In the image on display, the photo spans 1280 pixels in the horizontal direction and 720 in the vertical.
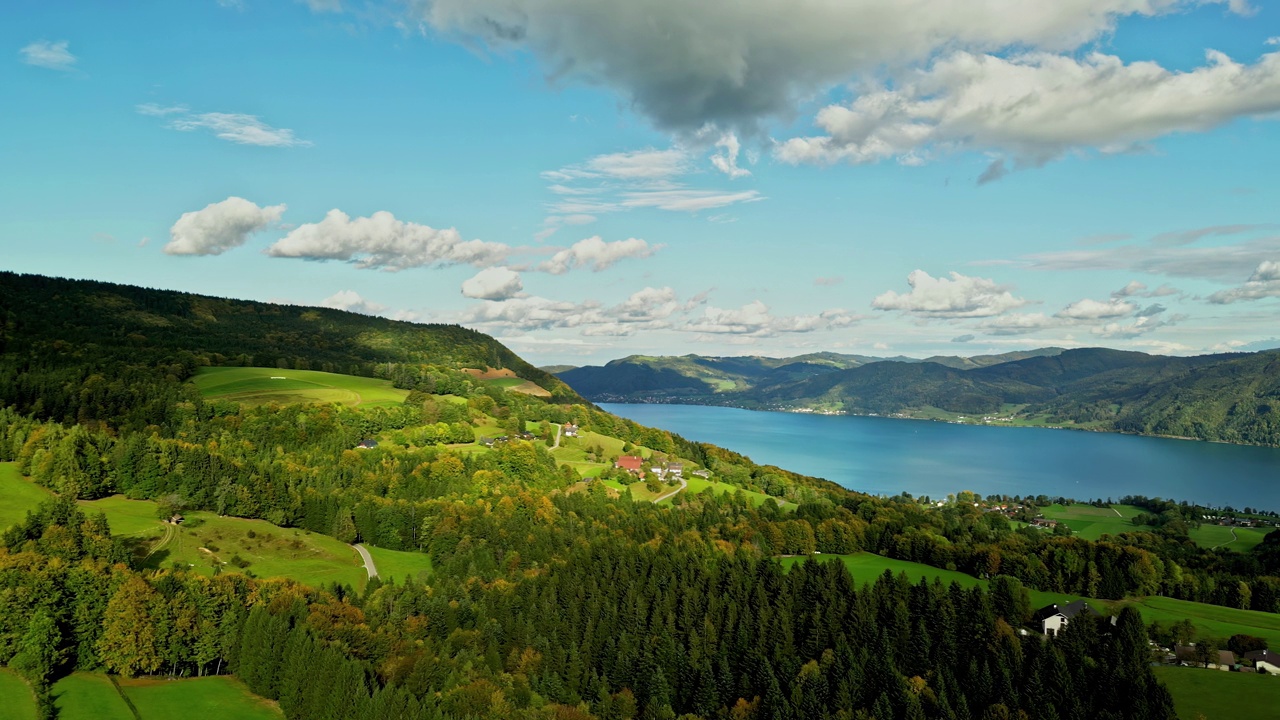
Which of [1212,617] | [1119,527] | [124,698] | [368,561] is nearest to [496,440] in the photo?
[368,561]

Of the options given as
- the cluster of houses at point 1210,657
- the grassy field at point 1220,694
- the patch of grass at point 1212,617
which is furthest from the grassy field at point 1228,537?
the grassy field at point 1220,694

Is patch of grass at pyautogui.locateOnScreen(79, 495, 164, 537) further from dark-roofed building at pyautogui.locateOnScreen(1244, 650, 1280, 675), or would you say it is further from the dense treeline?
dark-roofed building at pyautogui.locateOnScreen(1244, 650, 1280, 675)

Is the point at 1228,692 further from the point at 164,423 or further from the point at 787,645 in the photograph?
the point at 164,423

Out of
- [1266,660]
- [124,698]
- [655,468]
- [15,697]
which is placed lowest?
[124,698]

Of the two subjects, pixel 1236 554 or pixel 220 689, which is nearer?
pixel 220 689

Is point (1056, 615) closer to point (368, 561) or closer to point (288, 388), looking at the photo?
point (368, 561)

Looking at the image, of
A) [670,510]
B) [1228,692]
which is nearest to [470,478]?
[670,510]

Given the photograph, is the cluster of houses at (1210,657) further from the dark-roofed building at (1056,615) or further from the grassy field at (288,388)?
the grassy field at (288,388)
